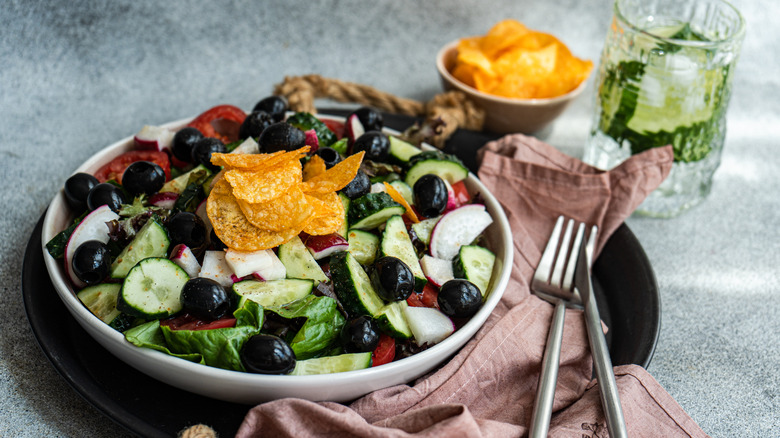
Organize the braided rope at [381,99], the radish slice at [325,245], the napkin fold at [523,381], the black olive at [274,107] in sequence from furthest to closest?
the braided rope at [381,99], the black olive at [274,107], the radish slice at [325,245], the napkin fold at [523,381]

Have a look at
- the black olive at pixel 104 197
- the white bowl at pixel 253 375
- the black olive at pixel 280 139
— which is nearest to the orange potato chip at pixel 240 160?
the black olive at pixel 280 139

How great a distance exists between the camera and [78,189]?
1.27 meters

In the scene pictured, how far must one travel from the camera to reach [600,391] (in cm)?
105

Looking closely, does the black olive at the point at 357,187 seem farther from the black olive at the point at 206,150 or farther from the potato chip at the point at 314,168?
the black olive at the point at 206,150

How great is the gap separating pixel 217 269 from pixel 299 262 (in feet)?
0.46

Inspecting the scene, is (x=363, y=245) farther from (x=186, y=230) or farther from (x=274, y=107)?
(x=274, y=107)

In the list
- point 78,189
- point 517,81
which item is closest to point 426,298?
point 78,189

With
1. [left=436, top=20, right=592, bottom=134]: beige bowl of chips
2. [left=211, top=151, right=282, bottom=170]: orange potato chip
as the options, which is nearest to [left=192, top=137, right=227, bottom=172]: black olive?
[left=211, top=151, right=282, bottom=170]: orange potato chip

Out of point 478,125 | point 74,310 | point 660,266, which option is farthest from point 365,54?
point 74,310

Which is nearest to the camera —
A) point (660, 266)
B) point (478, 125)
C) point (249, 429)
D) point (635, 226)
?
point (249, 429)

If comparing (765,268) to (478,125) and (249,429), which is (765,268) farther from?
(249,429)

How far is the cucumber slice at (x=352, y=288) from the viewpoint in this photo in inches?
42.7

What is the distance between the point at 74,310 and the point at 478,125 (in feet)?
4.00

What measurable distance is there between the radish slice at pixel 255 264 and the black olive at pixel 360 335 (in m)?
0.16
